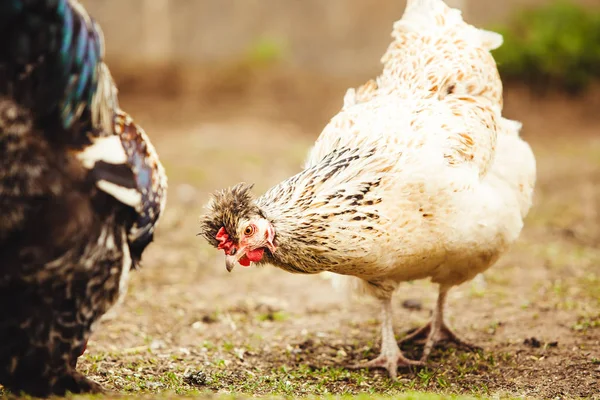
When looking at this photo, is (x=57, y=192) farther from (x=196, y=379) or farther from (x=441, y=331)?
(x=441, y=331)

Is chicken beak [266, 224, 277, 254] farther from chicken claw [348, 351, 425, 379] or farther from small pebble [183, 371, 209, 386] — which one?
chicken claw [348, 351, 425, 379]

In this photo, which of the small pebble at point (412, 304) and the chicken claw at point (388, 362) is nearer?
the chicken claw at point (388, 362)

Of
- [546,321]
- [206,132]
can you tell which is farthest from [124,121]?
[206,132]

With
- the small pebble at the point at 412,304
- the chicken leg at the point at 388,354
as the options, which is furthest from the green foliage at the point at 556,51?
the chicken leg at the point at 388,354

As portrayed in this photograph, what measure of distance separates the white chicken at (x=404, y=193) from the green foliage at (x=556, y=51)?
8.78 metres

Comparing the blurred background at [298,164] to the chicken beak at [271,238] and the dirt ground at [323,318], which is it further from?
the chicken beak at [271,238]

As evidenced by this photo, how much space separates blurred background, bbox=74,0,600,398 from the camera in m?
5.12

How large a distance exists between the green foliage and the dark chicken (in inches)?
450

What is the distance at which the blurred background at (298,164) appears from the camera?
5.12 m

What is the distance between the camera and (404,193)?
420 centimetres

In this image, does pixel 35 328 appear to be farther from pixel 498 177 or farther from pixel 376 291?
pixel 498 177

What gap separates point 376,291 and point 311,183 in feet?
3.30

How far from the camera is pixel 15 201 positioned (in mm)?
2961

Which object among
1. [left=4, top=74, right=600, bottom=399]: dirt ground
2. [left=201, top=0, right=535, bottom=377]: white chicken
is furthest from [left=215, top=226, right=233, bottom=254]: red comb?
[left=4, top=74, right=600, bottom=399]: dirt ground
